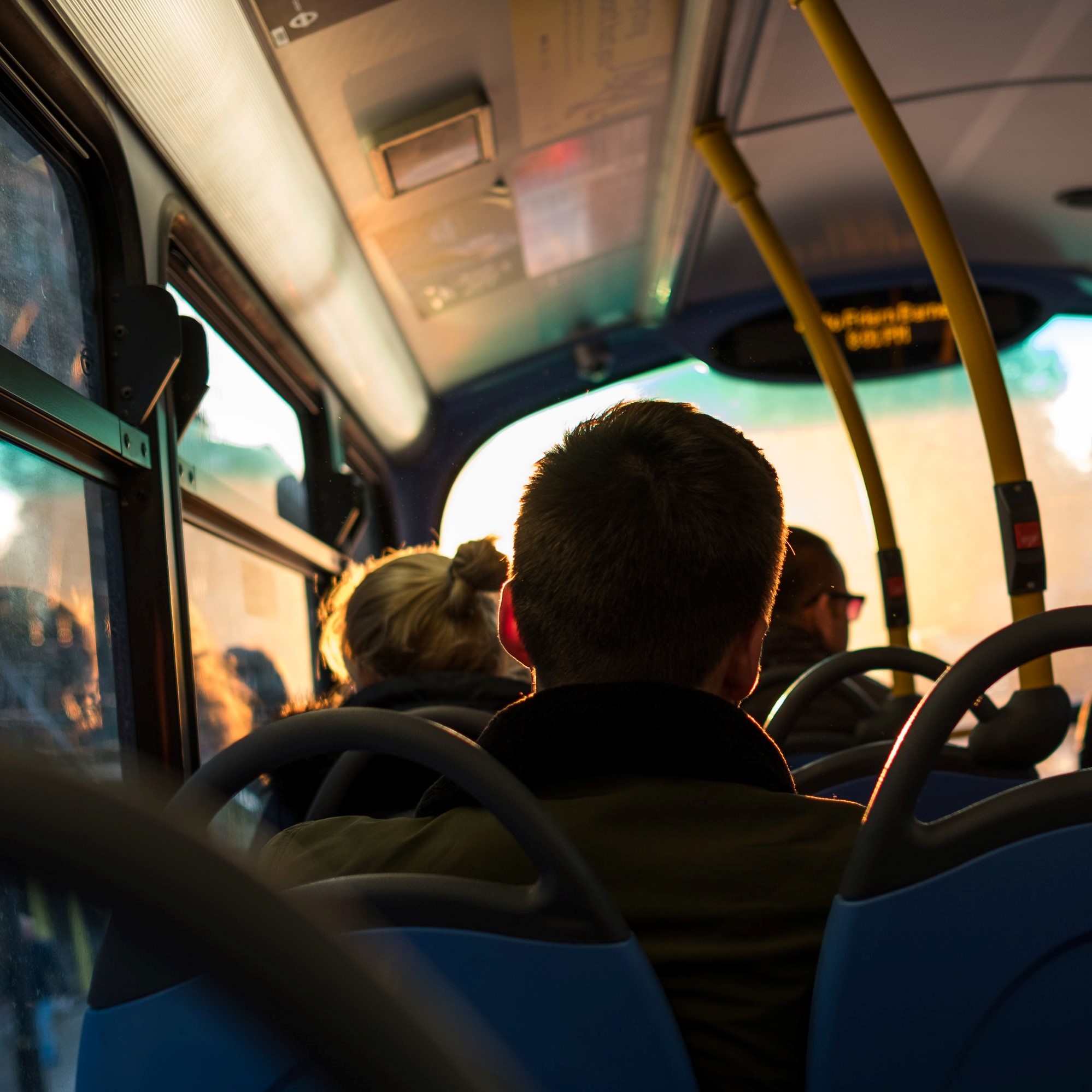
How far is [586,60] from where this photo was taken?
8.81 ft

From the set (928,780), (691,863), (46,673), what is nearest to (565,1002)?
(691,863)

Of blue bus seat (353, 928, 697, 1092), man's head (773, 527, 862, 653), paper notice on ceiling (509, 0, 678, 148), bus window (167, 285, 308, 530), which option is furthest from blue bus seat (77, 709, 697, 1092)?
paper notice on ceiling (509, 0, 678, 148)

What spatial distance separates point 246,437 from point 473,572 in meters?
→ 0.95

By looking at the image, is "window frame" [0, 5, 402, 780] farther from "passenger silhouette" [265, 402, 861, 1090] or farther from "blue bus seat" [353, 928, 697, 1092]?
"blue bus seat" [353, 928, 697, 1092]

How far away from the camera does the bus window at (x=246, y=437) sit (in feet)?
8.13

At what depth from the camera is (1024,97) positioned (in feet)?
11.8

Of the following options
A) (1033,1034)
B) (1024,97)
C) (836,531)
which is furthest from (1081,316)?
(1033,1034)

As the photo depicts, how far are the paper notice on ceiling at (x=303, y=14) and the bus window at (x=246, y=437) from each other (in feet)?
1.80

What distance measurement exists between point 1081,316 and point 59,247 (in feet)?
16.0

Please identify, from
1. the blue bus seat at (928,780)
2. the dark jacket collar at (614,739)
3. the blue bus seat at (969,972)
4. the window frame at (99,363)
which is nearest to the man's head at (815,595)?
the blue bus seat at (928,780)

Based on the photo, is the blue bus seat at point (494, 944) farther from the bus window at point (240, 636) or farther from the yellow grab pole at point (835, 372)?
the yellow grab pole at point (835, 372)

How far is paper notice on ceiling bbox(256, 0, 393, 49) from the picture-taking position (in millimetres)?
2078

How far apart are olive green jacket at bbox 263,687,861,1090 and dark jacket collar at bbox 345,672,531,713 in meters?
1.11

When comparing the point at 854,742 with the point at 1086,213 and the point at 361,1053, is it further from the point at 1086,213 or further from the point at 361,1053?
the point at 1086,213
